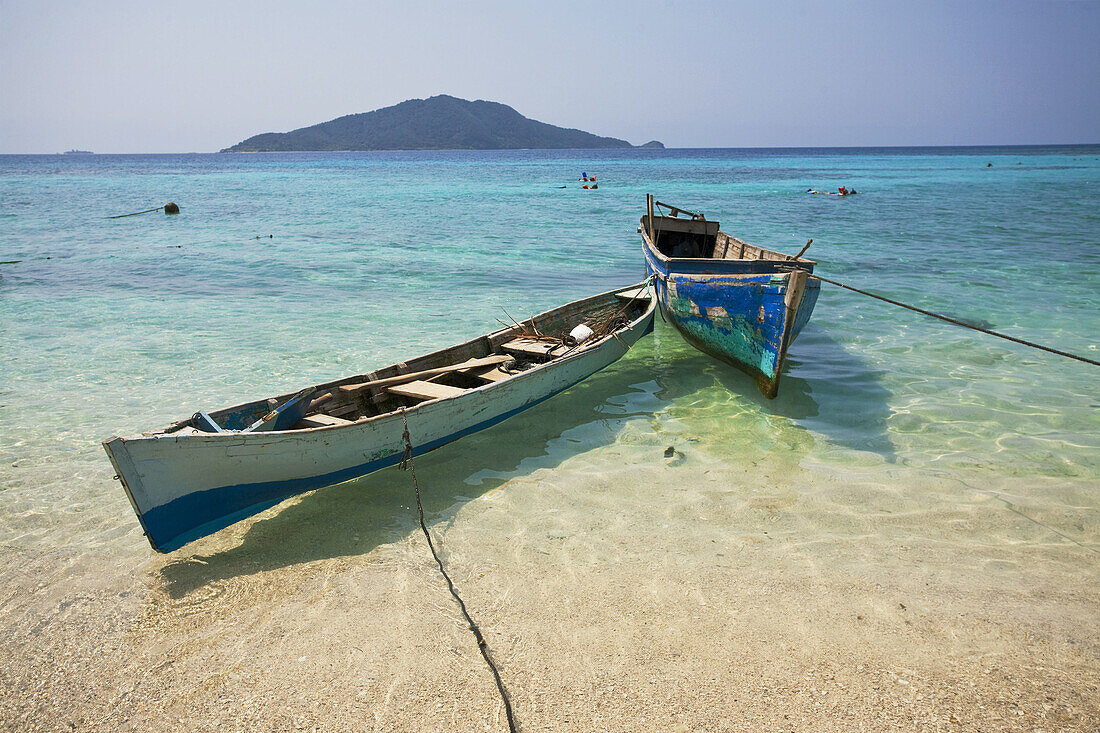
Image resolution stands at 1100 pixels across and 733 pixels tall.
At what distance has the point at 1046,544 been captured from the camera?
18.5 ft

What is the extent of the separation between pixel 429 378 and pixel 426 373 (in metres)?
0.08

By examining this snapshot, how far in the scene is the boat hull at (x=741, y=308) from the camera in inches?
327

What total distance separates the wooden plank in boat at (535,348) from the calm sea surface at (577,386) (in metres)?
0.77

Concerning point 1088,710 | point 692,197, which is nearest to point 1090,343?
point 1088,710

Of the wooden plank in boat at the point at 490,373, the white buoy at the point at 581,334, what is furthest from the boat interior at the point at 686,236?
the wooden plank in boat at the point at 490,373

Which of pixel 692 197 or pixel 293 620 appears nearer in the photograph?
pixel 293 620

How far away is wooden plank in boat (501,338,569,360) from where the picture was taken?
8906mm

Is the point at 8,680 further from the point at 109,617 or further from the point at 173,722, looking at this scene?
the point at 173,722

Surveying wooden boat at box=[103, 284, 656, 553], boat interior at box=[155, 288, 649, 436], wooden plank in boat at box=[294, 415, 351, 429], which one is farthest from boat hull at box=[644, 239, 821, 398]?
wooden plank in boat at box=[294, 415, 351, 429]

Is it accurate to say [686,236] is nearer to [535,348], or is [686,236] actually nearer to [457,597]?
[535,348]

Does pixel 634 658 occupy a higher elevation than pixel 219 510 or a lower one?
lower

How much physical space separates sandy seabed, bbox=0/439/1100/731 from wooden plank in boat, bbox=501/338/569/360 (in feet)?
8.75

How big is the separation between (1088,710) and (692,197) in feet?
152

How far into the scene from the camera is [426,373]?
796 cm
